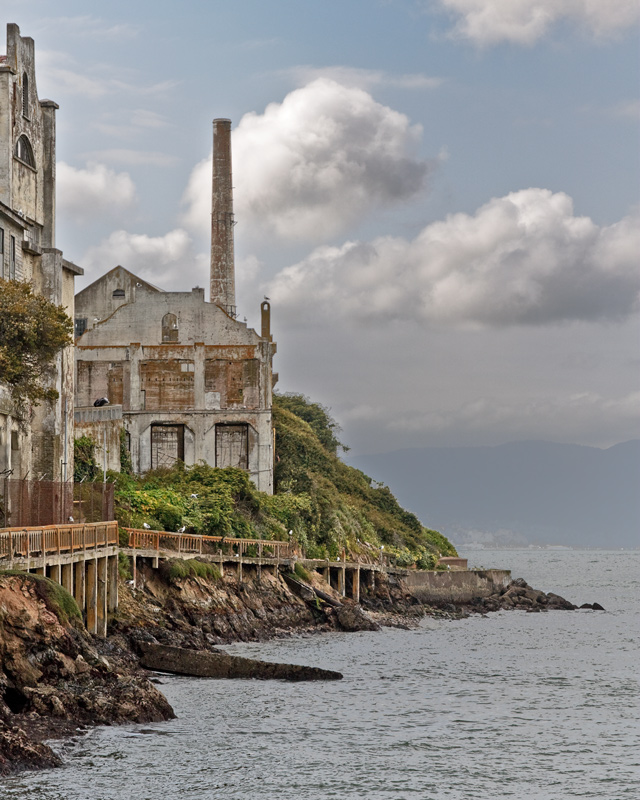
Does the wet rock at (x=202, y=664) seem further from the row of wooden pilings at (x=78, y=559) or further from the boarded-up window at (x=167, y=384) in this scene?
the boarded-up window at (x=167, y=384)

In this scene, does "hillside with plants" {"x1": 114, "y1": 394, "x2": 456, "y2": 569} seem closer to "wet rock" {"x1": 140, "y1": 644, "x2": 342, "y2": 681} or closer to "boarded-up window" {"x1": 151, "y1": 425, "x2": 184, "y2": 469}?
"boarded-up window" {"x1": 151, "y1": 425, "x2": 184, "y2": 469}

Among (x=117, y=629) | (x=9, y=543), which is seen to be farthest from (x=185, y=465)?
(x=9, y=543)

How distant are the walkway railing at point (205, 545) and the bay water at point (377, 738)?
5.32 meters

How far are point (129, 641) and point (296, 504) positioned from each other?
37073mm

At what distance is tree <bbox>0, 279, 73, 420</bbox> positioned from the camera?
3859 centimetres

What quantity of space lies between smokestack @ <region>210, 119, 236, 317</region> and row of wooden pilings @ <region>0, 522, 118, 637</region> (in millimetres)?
48664

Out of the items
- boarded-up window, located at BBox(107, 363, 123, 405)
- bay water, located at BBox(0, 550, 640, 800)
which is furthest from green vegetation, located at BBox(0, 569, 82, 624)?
boarded-up window, located at BBox(107, 363, 123, 405)

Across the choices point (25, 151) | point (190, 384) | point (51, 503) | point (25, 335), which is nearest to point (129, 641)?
point (51, 503)

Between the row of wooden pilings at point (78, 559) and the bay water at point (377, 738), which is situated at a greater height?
the row of wooden pilings at point (78, 559)

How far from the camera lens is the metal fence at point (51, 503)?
35.1m

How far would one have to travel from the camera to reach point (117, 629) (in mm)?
39125

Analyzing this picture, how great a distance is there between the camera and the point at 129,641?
3750 cm

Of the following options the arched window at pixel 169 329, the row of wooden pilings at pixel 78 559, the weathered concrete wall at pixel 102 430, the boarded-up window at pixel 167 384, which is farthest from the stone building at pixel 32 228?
the arched window at pixel 169 329

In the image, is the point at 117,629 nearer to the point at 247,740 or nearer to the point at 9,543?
the point at 9,543
